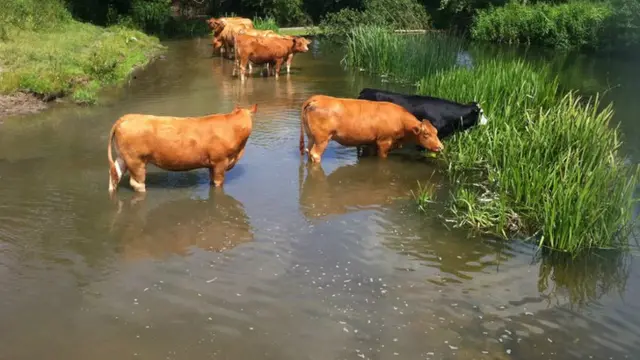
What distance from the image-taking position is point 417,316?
5.43 m

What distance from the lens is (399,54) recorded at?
1692 cm

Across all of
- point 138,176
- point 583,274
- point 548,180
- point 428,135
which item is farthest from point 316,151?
point 583,274

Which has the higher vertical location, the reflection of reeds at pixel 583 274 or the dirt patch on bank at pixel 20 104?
the dirt patch on bank at pixel 20 104

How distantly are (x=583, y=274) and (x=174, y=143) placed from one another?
186 inches

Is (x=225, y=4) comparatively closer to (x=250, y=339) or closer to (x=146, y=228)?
(x=146, y=228)

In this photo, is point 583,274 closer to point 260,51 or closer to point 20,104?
point 20,104

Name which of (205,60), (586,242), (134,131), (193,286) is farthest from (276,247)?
(205,60)

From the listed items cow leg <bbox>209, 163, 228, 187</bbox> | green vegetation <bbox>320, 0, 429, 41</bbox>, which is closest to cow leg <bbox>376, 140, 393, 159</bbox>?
cow leg <bbox>209, 163, 228, 187</bbox>

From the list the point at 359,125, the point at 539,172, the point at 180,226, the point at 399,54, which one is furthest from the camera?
the point at 399,54

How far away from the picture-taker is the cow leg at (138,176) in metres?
7.79

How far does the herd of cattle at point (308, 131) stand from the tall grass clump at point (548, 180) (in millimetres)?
500

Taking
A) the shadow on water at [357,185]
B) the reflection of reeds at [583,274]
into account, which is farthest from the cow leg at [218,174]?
the reflection of reeds at [583,274]

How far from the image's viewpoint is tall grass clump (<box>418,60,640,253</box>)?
6.70m

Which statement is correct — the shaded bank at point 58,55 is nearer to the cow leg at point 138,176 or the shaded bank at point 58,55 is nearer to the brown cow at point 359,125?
the cow leg at point 138,176
